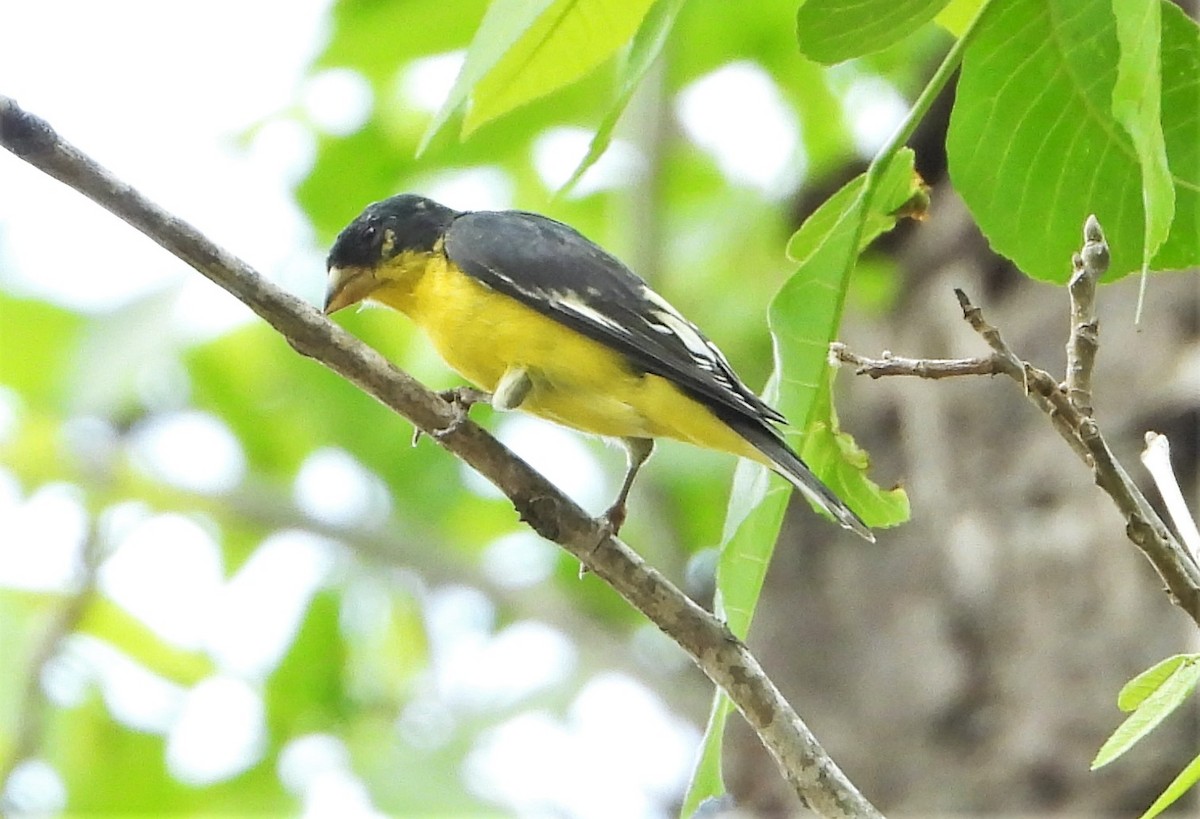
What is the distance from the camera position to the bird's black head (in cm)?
296

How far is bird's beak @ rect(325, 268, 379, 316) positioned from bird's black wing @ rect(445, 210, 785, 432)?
243 mm

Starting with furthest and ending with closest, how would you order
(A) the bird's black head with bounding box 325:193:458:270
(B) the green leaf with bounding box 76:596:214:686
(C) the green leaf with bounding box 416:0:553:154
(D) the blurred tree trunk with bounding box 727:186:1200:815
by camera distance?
(B) the green leaf with bounding box 76:596:214:686 → (D) the blurred tree trunk with bounding box 727:186:1200:815 → (A) the bird's black head with bounding box 325:193:458:270 → (C) the green leaf with bounding box 416:0:553:154

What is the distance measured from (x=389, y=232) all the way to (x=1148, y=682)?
2129mm

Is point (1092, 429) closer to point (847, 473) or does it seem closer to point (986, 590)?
point (847, 473)

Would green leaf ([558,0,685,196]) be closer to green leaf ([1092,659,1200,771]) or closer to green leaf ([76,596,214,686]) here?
green leaf ([1092,659,1200,771])

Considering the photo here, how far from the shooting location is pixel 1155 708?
107 cm

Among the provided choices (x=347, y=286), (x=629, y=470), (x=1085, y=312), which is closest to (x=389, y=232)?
(x=347, y=286)

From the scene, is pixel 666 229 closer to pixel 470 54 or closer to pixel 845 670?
pixel 845 670

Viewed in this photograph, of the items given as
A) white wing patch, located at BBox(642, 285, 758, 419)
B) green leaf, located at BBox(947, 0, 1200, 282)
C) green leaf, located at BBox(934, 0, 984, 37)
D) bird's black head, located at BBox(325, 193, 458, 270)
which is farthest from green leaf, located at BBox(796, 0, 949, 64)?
bird's black head, located at BBox(325, 193, 458, 270)

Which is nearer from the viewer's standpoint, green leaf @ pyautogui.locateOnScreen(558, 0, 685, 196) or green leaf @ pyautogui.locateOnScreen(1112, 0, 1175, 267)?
green leaf @ pyautogui.locateOnScreen(1112, 0, 1175, 267)

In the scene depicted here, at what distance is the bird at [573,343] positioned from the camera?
2533 mm

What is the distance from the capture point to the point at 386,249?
2.96 m

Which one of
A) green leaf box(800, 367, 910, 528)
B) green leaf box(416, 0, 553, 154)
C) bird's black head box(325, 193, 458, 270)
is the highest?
bird's black head box(325, 193, 458, 270)

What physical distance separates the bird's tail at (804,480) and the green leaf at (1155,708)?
642mm
